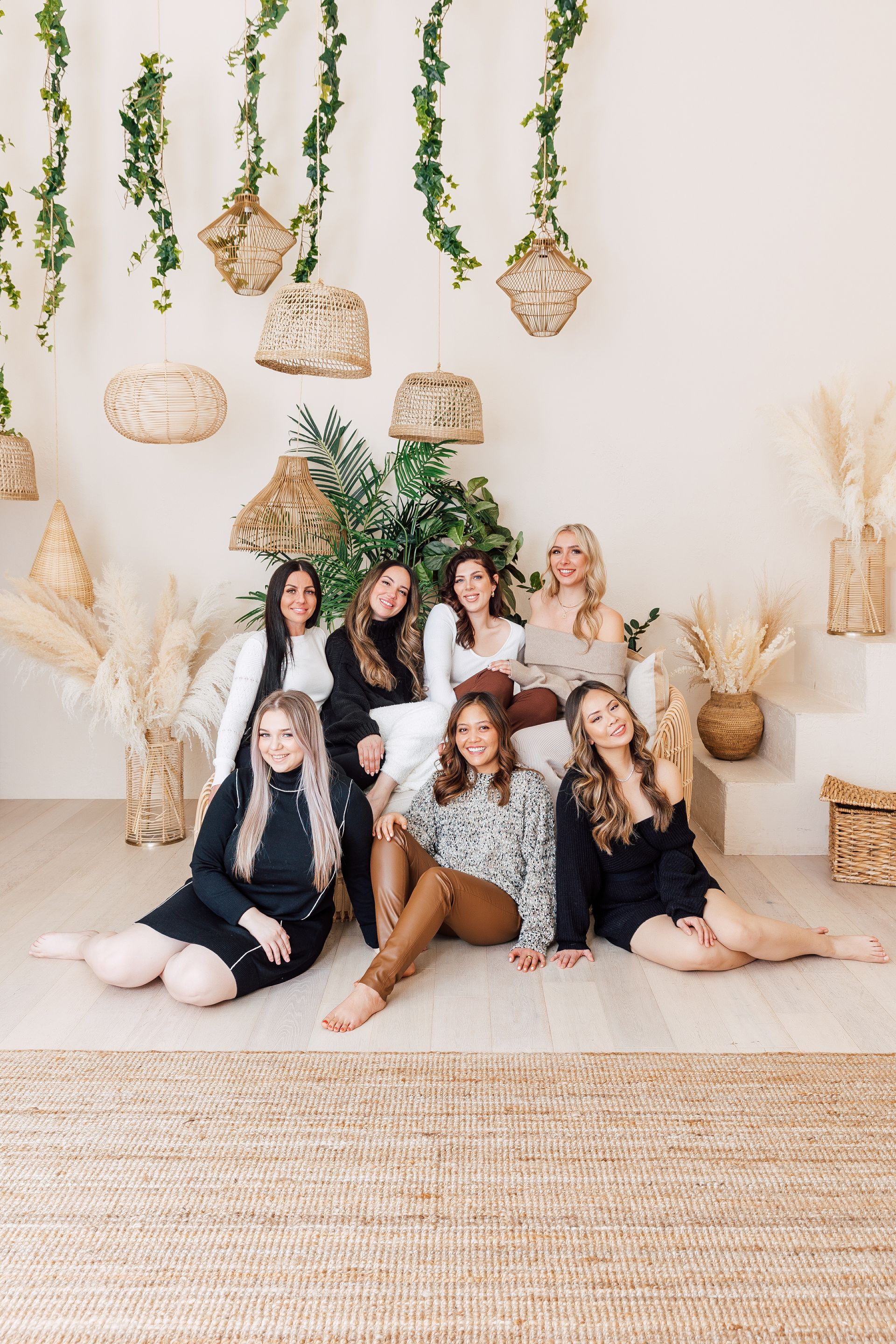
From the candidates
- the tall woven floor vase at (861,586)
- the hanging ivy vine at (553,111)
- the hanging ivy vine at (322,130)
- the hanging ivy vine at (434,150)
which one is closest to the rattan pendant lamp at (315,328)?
the hanging ivy vine at (322,130)

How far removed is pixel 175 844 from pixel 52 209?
258cm

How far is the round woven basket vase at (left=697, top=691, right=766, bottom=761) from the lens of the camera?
4.32 m

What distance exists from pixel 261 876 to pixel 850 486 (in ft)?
9.06

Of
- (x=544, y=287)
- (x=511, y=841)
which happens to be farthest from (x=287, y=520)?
(x=511, y=841)

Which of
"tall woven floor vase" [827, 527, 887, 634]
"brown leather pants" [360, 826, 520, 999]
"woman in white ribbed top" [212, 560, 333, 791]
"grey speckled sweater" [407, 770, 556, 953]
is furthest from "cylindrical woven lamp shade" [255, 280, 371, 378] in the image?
"tall woven floor vase" [827, 527, 887, 634]

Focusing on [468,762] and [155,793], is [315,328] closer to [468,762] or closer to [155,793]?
[468,762]

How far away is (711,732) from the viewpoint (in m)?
4.36

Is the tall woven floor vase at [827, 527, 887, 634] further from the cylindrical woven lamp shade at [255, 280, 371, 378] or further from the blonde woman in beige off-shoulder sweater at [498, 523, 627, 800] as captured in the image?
the cylindrical woven lamp shade at [255, 280, 371, 378]

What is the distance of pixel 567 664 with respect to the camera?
12.9 ft

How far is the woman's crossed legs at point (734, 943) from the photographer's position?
285 centimetres

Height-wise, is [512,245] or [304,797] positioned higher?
[512,245]

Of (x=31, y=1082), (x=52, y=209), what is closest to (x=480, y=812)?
(x=31, y=1082)

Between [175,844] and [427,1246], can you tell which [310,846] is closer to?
[427,1246]

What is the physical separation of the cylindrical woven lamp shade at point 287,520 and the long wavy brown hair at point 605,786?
1583 mm
